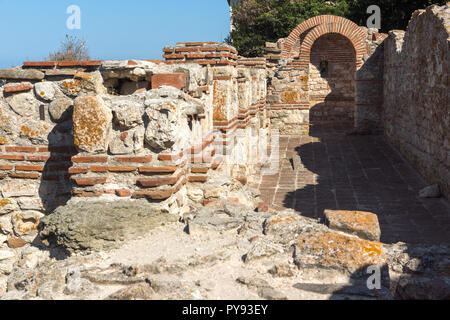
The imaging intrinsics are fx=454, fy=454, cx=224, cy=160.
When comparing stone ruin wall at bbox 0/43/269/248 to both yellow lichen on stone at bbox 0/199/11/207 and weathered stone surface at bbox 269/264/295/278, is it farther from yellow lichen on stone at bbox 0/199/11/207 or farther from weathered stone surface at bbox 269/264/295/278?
weathered stone surface at bbox 269/264/295/278

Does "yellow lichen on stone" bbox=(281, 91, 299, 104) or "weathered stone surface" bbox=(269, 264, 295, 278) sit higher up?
"yellow lichen on stone" bbox=(281, 91, 299, 104)

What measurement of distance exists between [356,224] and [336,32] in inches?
410

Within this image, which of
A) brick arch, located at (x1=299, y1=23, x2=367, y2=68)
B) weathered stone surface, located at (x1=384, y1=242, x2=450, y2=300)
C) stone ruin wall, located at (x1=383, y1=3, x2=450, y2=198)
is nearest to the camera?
weathered stone surface, located at (x1=384, y1=242, x2=450, y2=300)

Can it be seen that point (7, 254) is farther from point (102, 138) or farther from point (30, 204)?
point (102, 138)

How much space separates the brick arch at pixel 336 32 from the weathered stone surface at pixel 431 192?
A: 6.42 meters

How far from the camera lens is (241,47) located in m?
19.3

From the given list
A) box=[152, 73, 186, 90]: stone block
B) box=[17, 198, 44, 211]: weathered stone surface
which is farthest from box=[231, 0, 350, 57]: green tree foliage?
box=[17, 198, 44, 211]: weathered stone surface

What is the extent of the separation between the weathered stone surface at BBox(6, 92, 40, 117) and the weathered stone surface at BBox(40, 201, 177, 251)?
1.01 meters

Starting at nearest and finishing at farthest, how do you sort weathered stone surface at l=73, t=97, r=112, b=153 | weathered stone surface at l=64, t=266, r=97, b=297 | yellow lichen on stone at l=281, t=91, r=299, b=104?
weathered stone surface at l=64, t=266, r=97, b=297
weathered stone surface at l=73, t=97, r=112, b=153
yellow lichen on stone at l=281, t=91, r=299, b=104

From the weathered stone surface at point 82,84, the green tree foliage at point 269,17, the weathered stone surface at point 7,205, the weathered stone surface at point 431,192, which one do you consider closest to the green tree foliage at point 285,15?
the green tree foliage at point 269,17

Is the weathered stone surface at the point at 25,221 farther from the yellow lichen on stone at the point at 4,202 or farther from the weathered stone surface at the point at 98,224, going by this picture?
the weathered stone surface at the point at 98,224

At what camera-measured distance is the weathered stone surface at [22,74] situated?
3.72 meters

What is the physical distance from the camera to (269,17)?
18.4 metres

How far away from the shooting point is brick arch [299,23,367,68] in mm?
12141
